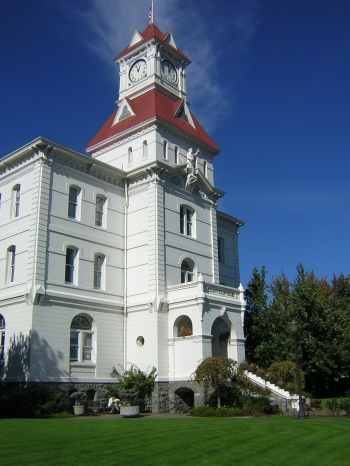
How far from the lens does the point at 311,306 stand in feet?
120

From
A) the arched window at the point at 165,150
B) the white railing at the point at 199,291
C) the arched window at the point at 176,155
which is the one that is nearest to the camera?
the white railing at the point at 199,291

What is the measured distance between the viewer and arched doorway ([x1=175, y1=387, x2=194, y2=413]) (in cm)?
3081

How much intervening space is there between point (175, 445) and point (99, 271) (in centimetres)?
2059

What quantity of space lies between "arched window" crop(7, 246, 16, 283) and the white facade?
2.7 inches

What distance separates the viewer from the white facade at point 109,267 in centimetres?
2914

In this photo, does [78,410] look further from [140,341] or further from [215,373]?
[215,373]

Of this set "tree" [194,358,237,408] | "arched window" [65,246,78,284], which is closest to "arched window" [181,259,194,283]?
"arched window" [65,246,78,284]

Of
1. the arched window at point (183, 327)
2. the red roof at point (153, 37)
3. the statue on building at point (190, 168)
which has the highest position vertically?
the red roof at point (153, 37)

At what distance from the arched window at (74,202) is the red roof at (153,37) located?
52.8 ft

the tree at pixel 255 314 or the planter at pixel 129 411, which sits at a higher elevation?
the tree at pixel 255 314

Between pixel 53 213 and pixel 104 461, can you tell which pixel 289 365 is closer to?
pixel 53 213

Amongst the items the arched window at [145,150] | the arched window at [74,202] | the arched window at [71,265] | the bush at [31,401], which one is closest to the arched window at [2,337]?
the bush at [31,401]

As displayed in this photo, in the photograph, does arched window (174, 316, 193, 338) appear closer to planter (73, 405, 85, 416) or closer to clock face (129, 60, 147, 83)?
planter (73, 405, 85, 416)

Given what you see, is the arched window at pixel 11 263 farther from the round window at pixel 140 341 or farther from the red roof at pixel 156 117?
the red roof at pixel 156 117
